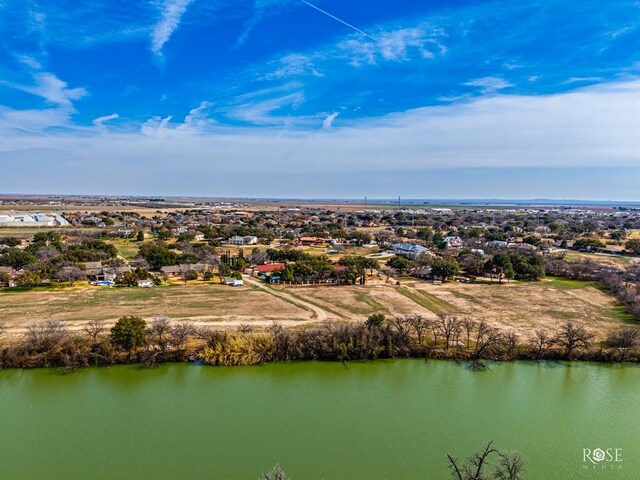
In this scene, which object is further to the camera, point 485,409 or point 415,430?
point 485,409

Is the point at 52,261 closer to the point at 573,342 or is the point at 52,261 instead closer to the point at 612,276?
the point at 573,342

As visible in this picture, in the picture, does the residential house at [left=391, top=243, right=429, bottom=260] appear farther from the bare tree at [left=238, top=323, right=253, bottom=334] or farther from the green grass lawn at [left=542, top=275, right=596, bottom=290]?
the bare tree at [left=238, top=323, right=253, bottom=334]

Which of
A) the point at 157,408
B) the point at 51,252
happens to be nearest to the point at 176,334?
the point at 157,408

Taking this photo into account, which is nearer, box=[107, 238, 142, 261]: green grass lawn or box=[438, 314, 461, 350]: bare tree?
box=[438, 314, 461, 350]: bare tree

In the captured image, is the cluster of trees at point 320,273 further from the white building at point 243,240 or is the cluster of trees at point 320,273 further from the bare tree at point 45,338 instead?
the white building at point 243,240

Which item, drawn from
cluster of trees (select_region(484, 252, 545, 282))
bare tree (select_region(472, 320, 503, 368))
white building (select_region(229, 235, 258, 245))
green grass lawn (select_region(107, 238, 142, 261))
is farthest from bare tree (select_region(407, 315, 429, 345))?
white building (select_region(229, 235, 258, 245))

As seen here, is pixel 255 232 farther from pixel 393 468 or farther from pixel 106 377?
pixel 393 468

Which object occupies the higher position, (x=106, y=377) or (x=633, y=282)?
(x=633, y=282)

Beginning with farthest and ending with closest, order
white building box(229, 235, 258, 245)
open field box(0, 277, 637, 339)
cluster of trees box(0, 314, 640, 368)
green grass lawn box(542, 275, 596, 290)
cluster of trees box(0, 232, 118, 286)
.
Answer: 1. white building box(229, 235, 258, 245)
2. green grass lawn box(542, 275, 596, 290)
3. cluster of trees box(0, 232, 118, 286)
4. open field box(0, 277, 637, 339)
5. cluster of trees box(0, 314, 640, 368)

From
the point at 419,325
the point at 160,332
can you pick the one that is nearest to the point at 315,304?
the point at 419,325
